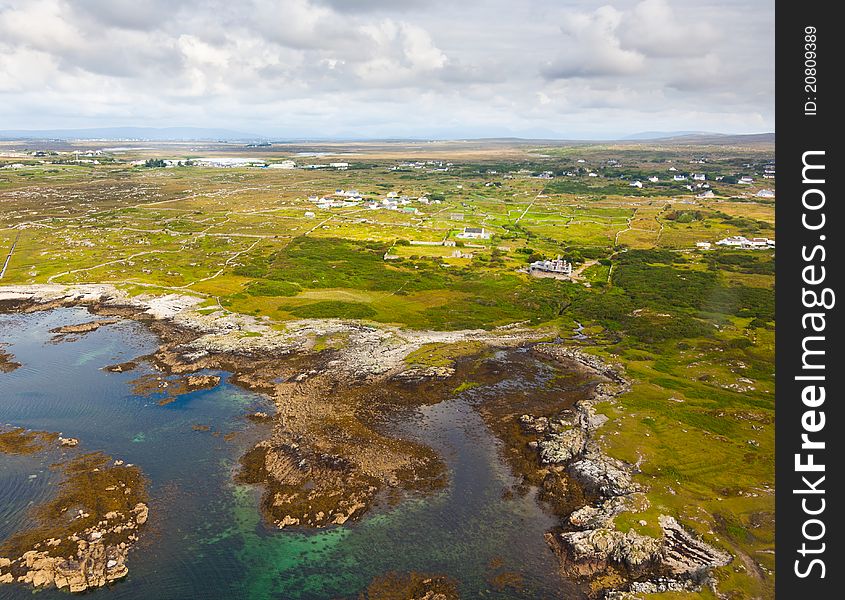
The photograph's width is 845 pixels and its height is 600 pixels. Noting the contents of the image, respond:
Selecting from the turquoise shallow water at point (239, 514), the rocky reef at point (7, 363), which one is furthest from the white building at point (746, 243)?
the rocky reef at point (7, 363)

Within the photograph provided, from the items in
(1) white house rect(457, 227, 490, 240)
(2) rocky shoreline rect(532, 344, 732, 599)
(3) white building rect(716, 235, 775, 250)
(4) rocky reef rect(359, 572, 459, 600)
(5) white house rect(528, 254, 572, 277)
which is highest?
(1) white house rect(457, 227, 490, 240)

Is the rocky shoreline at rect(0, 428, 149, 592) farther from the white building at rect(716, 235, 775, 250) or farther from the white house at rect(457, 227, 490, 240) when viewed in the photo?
the white building at rect(716, 235, 775, 250)

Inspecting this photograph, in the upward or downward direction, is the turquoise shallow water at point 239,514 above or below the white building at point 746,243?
below

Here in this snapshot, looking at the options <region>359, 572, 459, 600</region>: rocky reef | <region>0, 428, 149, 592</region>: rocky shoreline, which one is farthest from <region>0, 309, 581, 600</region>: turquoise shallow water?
<region>0, 428, 149, 592</region>: rocky shoreline

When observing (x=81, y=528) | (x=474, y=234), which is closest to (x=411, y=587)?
(x=81, y=528)

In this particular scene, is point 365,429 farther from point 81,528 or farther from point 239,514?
point 81,528
